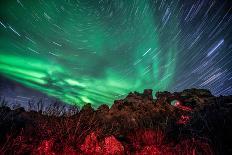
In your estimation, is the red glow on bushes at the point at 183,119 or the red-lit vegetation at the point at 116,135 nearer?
the red-lit vegetation at the point at 116,135

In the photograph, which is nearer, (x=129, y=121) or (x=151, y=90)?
(x=129, y=121)

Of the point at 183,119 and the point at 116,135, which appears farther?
the point at 183,119

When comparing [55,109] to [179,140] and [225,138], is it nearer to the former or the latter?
[179,140]

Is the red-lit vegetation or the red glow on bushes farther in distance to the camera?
the red glow on bushes

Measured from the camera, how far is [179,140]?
9242 mm

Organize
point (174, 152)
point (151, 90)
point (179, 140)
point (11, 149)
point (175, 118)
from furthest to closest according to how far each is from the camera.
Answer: point (151, 90) → point (175, 118) → point (179, 140) → point (174, 152) → point (11, 149)

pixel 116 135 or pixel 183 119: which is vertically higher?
pixel 183 119

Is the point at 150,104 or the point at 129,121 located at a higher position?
the point at 150,104

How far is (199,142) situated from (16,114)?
1109cm

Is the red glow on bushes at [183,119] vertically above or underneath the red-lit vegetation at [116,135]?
above

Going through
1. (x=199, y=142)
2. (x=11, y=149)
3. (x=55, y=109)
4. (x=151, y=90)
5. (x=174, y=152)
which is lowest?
(x=11, y=149)

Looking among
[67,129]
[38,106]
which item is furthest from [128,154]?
[38,106]

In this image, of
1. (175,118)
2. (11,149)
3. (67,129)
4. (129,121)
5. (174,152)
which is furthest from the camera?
(175,118)

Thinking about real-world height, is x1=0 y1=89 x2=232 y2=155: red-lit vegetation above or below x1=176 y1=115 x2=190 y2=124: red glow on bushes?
below
